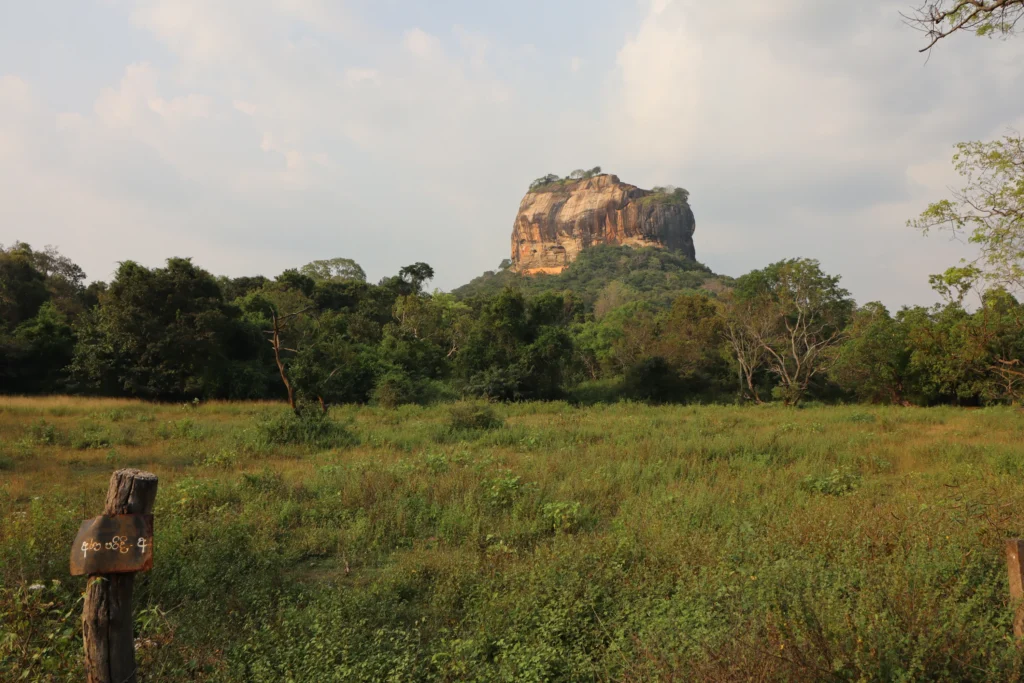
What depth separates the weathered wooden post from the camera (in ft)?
8.05

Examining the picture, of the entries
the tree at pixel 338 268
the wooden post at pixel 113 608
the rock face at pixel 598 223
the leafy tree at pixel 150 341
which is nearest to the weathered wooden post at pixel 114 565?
the wooden post at pixel 113 608

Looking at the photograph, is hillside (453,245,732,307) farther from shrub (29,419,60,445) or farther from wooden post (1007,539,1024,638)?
wooden post (1007,539,1024,638)

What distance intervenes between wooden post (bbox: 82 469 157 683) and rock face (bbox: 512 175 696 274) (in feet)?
330

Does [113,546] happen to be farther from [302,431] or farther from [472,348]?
[472,348]

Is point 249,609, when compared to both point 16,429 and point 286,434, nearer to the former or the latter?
point 286,434

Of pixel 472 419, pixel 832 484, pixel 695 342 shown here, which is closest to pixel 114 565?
pixel 832 484

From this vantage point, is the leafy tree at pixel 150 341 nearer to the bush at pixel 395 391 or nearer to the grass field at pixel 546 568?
the bush at pixel 395 391

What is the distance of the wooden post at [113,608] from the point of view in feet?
8.30

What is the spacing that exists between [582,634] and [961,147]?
334 inches

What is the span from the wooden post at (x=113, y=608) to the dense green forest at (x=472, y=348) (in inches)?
655

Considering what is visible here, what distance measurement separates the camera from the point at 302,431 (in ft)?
39.2

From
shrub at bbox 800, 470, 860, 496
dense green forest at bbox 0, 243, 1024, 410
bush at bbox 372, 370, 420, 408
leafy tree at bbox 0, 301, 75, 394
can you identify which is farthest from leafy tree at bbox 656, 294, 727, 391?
leafy tree at bbox 0, 301, 75, 394

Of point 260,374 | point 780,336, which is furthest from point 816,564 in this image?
point 780,336

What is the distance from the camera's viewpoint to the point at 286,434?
11.8 metres
